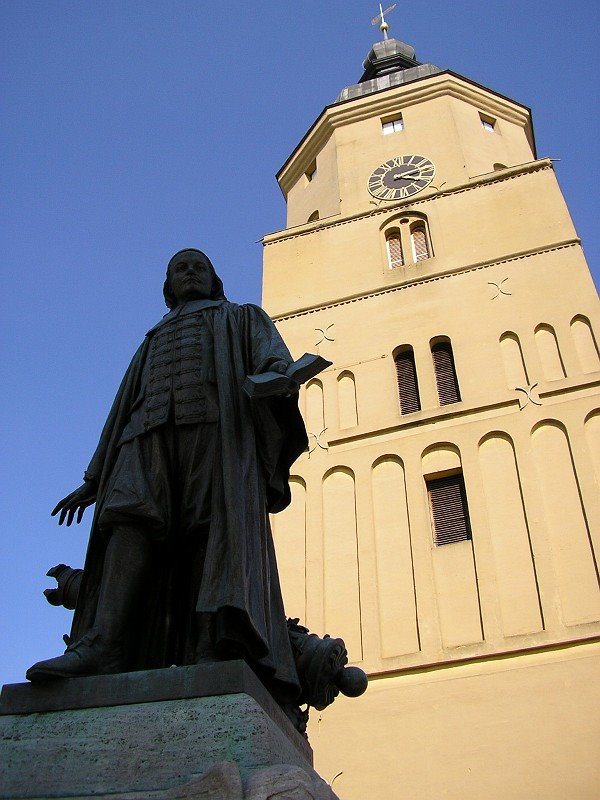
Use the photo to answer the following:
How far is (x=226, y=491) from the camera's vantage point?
328 centimetres

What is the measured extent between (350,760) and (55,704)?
8.01 metres

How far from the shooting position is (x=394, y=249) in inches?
687

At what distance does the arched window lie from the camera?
55.8 ft

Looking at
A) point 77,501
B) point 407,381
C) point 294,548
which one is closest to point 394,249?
point 407,381

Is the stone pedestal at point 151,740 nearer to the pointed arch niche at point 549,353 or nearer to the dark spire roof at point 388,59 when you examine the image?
the pointed arch niche at point 549,353

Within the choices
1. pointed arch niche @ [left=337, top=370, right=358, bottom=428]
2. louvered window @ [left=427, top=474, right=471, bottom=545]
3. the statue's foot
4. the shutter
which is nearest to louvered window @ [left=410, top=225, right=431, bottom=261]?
the shutter

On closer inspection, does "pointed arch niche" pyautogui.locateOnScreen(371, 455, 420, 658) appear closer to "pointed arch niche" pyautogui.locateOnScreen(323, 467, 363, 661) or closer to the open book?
"pointed arch niche" pyautogui.locateOnScreen(323, 467, 363, 661)

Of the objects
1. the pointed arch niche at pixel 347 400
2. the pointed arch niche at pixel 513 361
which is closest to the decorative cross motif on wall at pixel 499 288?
the pointed arch niche at pixel 513 361

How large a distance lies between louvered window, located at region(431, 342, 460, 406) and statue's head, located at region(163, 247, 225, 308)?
393 inches

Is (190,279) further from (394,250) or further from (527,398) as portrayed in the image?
(394,250)

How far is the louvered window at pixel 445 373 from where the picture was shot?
1409cm

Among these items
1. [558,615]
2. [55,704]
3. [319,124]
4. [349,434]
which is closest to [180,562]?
[55,704]

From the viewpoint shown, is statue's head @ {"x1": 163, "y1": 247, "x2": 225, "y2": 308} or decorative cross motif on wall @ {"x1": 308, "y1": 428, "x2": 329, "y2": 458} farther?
decorative cross motif on wall @ {"x1": 308, "y1": 428, "x2": 329, "y2": 458}

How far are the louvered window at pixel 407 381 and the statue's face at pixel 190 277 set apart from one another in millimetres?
10121
